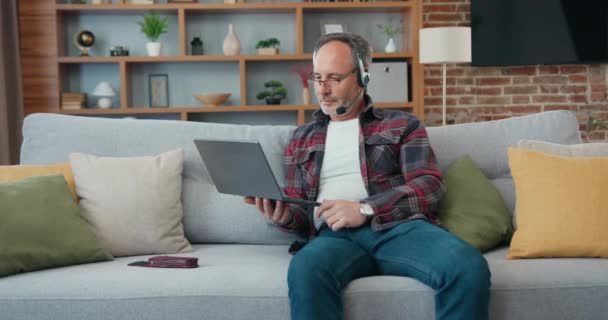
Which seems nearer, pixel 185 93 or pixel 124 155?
pixel 124 155

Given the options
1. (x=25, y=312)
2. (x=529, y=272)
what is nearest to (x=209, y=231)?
(x=25, y=312)

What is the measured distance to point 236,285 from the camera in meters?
1.82

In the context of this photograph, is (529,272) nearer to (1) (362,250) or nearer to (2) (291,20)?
(1) (362,250)

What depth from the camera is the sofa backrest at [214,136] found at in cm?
234

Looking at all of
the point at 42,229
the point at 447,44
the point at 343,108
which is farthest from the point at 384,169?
the point at 447,44

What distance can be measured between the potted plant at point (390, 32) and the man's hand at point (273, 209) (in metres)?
3.16

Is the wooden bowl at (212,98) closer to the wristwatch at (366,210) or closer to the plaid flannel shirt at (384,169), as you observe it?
the plaid flannel shirt at (384,169)

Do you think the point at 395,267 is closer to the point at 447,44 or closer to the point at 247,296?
the point at 247,296

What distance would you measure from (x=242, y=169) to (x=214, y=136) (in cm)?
64

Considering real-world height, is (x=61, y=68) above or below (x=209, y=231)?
above

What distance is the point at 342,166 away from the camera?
7.07 feet

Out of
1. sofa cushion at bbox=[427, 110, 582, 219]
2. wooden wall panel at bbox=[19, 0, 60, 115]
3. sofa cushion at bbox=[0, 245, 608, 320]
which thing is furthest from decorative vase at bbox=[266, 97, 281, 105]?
sofa cushion at bbox=[0, 245, 608, 320]

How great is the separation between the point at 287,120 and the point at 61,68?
5.39ft

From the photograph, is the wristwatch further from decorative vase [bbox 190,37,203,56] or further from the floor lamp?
decorative vase [bbox 190,37,203,56]
